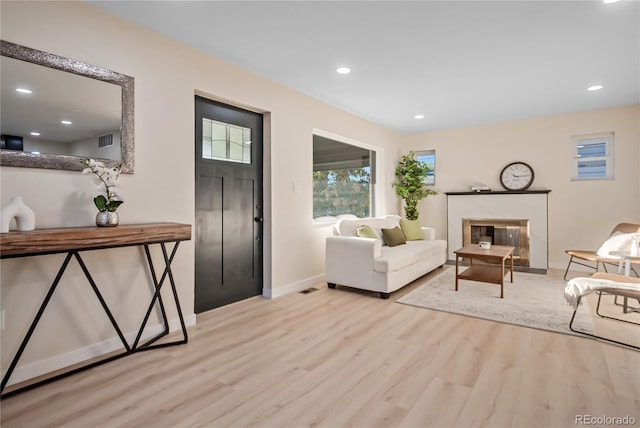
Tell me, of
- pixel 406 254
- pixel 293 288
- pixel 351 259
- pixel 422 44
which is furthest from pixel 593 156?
pixel 293 288

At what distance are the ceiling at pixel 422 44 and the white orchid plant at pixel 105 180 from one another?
115cm

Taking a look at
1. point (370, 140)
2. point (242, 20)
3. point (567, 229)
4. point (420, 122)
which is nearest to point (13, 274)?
point (242, 20)

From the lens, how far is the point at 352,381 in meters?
2.09

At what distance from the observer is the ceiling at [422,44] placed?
8.15 ft

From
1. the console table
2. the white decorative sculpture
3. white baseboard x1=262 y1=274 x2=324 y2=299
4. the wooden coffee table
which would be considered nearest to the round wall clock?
the wooden coffee table

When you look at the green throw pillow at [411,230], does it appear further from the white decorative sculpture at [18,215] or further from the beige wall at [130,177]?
the white decorative sculpture at [18,215]

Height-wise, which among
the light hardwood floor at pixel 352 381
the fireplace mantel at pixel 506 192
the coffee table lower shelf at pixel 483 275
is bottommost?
the light hardwood floor at pixel 352 381

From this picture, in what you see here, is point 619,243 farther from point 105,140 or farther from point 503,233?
point 105,140

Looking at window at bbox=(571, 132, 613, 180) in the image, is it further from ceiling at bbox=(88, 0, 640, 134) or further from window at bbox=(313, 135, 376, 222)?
window at bbox=(313, 135, 376, 222)

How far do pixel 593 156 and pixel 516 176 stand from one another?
107 cm

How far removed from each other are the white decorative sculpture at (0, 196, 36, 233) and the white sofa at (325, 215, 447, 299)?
9.57 feet

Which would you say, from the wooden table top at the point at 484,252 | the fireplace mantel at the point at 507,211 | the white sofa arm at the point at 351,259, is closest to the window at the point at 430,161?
the fireplace mantel at the point at 507,211

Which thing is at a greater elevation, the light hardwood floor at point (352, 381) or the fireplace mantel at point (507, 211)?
the fireplace mantel at point (507, 211)

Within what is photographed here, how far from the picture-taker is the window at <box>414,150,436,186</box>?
6.66 m
